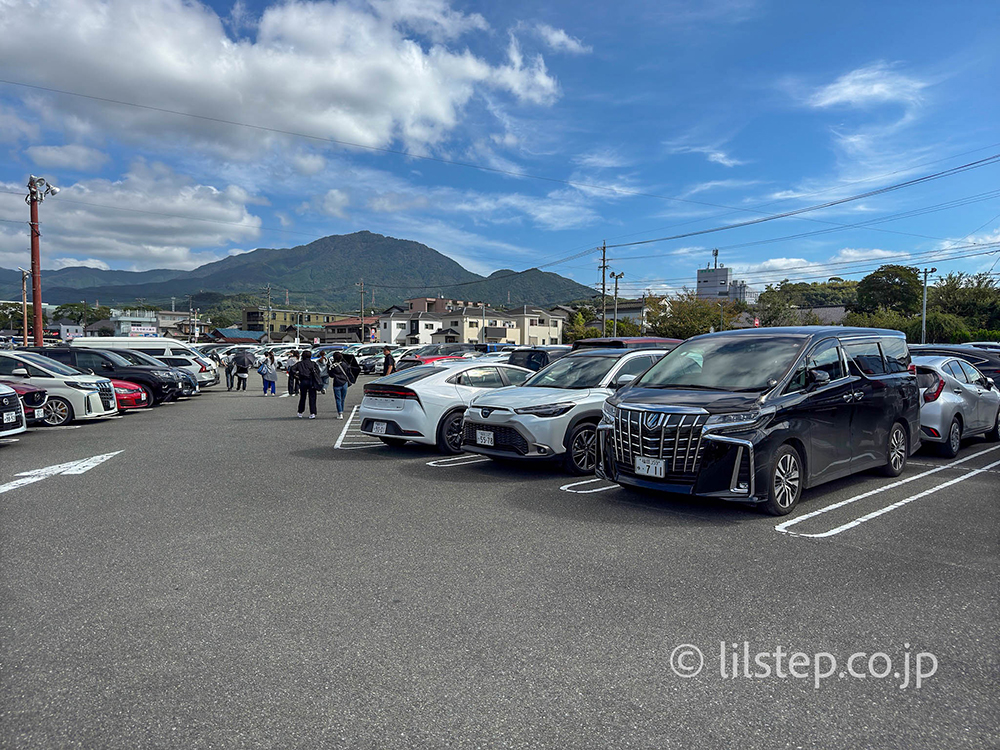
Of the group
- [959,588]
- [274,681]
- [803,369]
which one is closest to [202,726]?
[274,681]

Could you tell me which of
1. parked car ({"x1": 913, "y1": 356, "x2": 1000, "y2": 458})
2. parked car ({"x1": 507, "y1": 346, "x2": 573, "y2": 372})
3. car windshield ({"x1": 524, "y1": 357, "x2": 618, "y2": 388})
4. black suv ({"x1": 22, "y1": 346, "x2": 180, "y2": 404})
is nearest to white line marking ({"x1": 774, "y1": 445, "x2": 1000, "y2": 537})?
parked car ({"x1": 913, "y1": 356, "x2": 1000, "y2": 458})

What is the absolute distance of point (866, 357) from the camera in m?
7.61

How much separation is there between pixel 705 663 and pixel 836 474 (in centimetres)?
438

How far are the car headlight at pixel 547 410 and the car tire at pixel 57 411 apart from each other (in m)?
10.8

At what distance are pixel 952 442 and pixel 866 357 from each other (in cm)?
336

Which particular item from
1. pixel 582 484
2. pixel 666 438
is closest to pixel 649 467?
pixel 666 438

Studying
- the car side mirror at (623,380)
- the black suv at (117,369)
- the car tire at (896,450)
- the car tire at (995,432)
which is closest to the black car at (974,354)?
the car tire at (995,432)

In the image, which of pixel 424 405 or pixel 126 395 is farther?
pixel 126 395

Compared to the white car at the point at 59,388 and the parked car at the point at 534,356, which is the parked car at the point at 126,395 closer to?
the white car at the point at 59,388

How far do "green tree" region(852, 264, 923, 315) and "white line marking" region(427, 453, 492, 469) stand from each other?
252 feet

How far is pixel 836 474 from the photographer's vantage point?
687cm

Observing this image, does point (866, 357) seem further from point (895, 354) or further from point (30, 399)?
point (30, 399)

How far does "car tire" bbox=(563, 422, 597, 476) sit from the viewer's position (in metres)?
8.08

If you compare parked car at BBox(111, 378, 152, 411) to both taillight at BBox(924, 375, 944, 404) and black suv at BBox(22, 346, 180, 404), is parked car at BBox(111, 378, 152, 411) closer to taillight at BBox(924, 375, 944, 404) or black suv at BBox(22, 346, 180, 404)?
black suv at BBox(22, 346, 180, 404)
